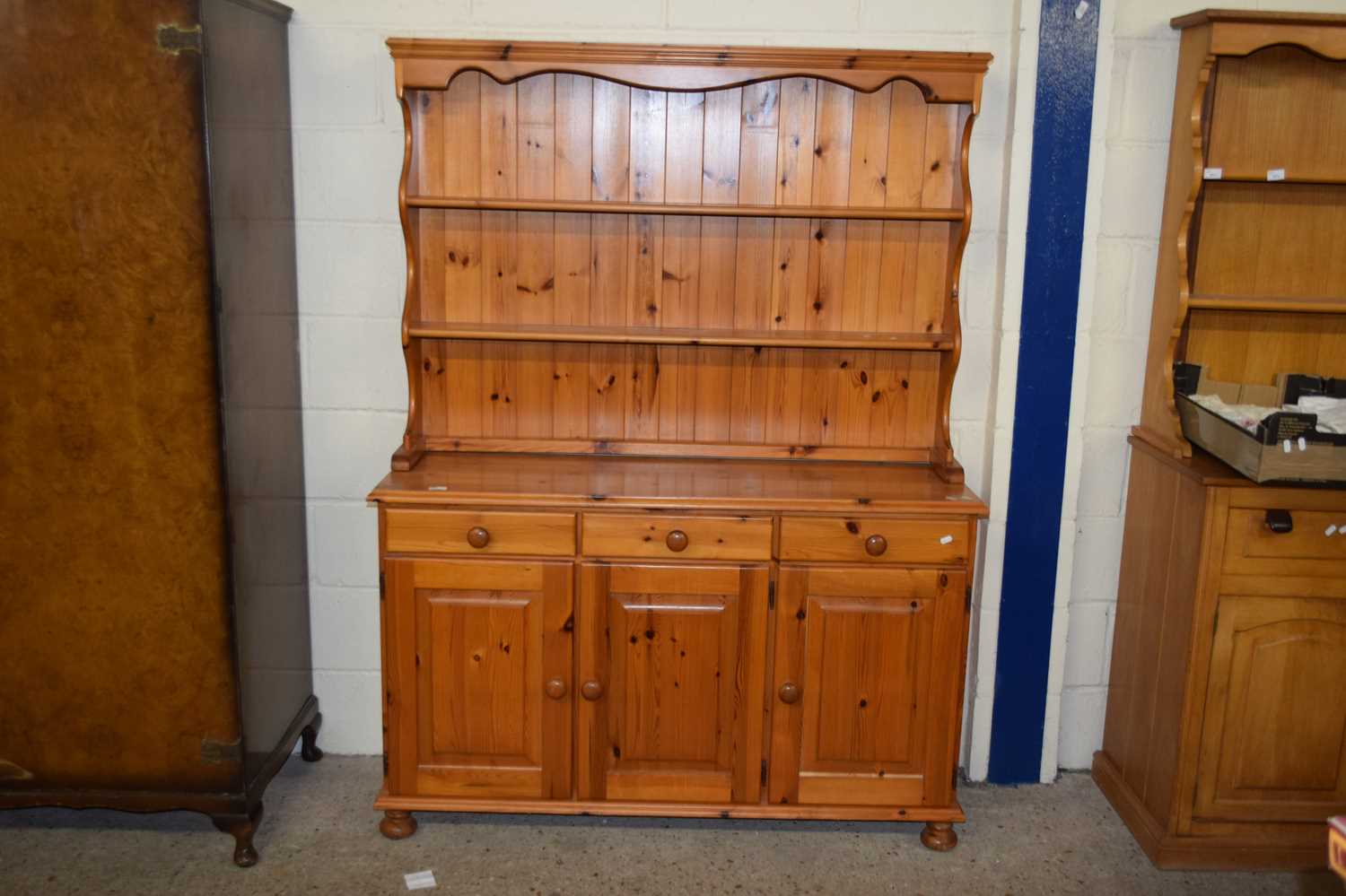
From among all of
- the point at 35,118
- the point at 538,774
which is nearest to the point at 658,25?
the point at 35,118

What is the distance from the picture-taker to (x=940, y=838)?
271cm

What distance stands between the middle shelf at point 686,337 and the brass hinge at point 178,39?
0.76m

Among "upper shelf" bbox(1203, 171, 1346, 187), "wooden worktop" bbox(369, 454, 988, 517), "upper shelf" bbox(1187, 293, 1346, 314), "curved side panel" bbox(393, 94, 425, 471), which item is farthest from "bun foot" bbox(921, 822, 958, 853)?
"upper shelf" bbox(1203, 171, 1346, 187)

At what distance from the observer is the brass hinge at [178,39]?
224 cm

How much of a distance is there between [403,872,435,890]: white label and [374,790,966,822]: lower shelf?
0.15m

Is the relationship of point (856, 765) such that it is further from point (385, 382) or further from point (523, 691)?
point (385, 382)

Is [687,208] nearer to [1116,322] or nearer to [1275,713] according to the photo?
[1116,322]

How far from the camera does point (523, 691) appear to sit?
2629 millimetres

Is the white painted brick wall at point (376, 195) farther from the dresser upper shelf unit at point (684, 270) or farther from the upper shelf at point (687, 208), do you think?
the upper shelf at point (687, 208)

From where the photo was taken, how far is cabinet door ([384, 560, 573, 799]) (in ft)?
8.46

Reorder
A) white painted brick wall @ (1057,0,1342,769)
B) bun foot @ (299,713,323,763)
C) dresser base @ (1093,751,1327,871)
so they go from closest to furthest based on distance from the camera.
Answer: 1. dresser base @ (1093,751,1327,871)
2. white painted brick wall @ (1057,0,1342,769)
3. bun foot @ (299,713,323,763)

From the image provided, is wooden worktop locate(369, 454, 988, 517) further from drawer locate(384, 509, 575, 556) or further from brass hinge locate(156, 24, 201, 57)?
brass hinge locate(156, 24, 201, 57)

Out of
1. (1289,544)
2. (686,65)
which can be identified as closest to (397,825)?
(686,65)

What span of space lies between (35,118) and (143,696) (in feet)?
4.12
